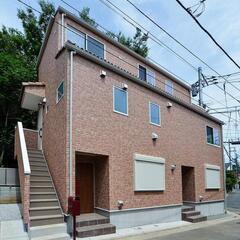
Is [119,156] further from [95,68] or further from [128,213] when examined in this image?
[95,68]

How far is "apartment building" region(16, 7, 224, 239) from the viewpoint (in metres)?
13.1

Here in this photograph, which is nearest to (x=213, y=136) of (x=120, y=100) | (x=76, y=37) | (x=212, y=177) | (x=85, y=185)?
(x=212, y=177)

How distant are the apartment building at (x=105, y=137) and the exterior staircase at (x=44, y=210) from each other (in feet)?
0.25

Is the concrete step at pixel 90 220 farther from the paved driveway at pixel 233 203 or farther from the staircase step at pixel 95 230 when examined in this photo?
the paved driveway at pixel 233 203

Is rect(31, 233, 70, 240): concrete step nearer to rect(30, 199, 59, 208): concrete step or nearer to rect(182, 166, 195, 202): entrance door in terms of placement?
rect(30, 199, 59, 208): concrete step

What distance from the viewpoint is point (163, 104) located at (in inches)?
719

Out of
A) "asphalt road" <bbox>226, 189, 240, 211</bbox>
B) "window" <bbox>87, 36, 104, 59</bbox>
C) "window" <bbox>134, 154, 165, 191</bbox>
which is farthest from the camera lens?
"asphalt road" <bbox>226, 189, 240, 211</bbox>

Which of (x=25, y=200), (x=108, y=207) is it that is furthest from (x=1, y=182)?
(x=108, y=207)

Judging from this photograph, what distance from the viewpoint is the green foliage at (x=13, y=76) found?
22875mm

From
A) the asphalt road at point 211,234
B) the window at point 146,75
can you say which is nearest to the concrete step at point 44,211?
the asphalt road at point 211,234

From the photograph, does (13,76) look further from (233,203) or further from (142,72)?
(233,203)

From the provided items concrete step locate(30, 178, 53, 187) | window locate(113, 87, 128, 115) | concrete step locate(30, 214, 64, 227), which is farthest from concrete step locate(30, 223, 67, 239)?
window locate(113, 87, 128, 115)

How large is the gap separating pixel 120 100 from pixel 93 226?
526cm

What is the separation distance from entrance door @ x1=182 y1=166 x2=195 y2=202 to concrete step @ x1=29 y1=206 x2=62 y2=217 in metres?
9.87
